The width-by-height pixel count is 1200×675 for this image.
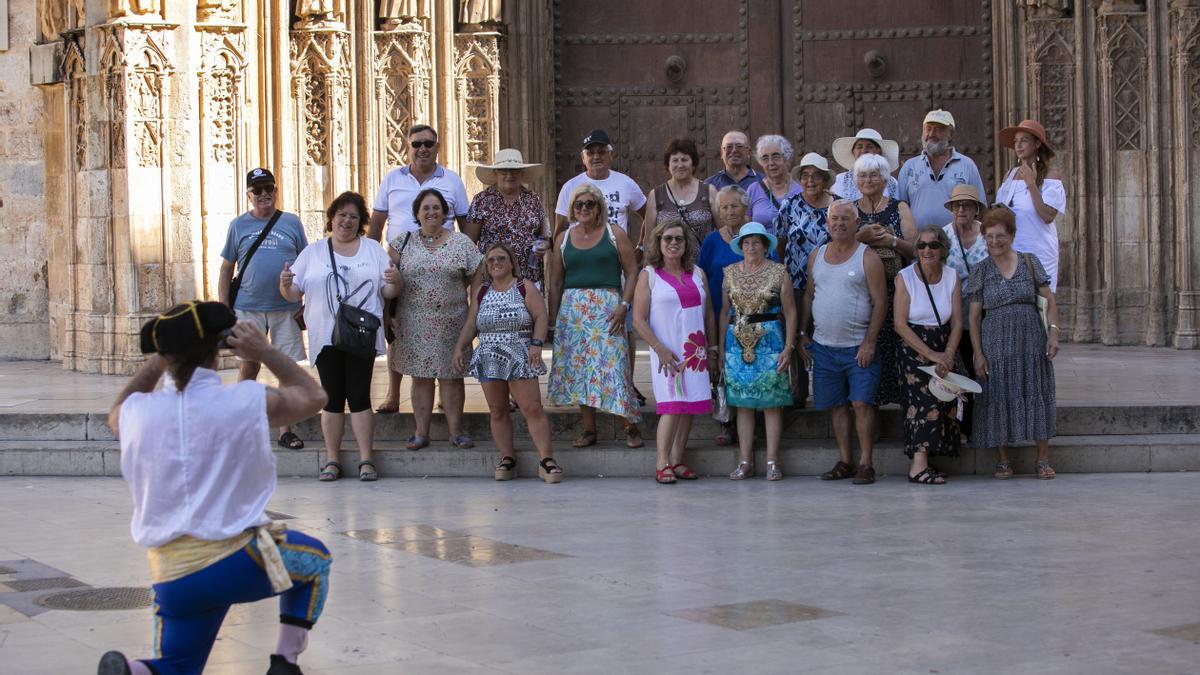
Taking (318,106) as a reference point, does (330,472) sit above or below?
below

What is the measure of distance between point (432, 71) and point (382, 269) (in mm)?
5476

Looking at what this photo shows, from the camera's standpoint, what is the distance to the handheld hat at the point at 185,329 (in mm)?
4809

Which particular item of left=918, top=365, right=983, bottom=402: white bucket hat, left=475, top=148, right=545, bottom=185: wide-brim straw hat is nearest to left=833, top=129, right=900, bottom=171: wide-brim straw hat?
left=918, top=365, right=983, bottom=402: white bucket hat

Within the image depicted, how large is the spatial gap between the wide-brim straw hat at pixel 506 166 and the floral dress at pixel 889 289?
1.91 meters

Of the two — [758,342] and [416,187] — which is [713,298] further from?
[416,187]

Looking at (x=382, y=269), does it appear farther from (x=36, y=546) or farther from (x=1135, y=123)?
(x=1135, y=123)

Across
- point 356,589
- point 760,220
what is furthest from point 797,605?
point 760,220

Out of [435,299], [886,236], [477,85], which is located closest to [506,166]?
[435,299]

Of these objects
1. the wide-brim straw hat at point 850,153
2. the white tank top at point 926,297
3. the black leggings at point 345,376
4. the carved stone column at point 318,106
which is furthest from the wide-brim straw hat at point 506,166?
the carved stone column at point 318,106

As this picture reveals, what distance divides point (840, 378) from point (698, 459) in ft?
3.04

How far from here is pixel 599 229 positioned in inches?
385

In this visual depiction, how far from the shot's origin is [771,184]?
10.1 metres

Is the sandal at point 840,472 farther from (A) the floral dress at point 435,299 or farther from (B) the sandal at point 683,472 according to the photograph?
(A) the floral dress at point 435,299

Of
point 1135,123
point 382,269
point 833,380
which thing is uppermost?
point 1135,123
